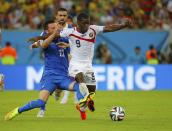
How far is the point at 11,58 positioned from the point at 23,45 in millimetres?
1359

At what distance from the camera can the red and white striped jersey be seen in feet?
48.8

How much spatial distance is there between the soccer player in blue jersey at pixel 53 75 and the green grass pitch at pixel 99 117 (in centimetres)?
46

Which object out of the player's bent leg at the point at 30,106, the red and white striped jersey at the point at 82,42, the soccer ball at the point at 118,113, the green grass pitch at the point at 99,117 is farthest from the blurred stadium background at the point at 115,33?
the player's bent leg at the point at 30,106

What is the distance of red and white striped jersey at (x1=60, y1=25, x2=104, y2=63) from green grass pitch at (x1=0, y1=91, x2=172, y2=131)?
1.38 m

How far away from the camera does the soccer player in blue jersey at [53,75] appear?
46.3 ft

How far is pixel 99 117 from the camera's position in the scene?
612 inches

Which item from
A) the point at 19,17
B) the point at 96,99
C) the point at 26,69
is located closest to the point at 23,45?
the point at 19,17

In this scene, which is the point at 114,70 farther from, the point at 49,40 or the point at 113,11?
the point at 49,40

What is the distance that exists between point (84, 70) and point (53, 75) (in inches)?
32.6

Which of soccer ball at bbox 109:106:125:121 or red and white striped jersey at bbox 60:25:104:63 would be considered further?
red and white striped jersey at bbox 60:25:104:63

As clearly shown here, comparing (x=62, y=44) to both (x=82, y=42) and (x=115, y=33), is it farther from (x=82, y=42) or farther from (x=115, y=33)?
(x=115, y=33)

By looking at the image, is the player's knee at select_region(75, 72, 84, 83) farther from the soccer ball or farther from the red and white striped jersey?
the soccer ball

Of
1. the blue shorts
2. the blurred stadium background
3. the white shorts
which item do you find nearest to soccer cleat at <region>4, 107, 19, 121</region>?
the blue shorts

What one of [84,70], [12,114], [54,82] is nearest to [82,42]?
[84,70]
